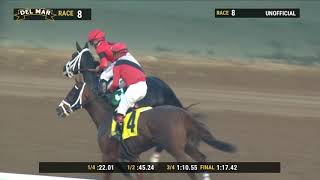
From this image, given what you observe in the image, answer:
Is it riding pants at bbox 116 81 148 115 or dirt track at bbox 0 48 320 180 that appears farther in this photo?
dirt track at bbox 0 48 320 180

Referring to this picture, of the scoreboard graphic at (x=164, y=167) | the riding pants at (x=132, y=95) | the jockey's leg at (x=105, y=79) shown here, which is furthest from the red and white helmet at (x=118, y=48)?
the scoreboard graphic at (x=164, y=167)

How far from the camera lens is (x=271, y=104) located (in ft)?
36.8

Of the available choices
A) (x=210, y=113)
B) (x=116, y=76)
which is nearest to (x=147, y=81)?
(x=116, y=76)

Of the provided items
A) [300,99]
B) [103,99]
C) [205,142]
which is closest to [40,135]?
[103,99]

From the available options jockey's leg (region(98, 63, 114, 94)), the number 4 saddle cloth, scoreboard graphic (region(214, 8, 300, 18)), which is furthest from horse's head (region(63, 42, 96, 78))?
scoreboard graphic (region(214, 8, 300, 18))

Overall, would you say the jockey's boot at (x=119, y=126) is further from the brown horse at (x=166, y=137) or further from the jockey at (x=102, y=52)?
the jockey at (x=102, y=52)

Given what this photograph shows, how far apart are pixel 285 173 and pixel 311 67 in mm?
5657

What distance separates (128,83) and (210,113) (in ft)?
17.3

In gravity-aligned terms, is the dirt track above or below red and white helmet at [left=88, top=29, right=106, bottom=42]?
below

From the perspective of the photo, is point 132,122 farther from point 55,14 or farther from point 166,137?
point 55,14

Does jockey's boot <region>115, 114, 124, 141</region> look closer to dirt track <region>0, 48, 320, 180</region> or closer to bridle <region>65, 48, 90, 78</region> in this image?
dirt track <region>0, 48, 320, 180</region>

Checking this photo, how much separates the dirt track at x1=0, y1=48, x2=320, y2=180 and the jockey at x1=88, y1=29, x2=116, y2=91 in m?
1.04

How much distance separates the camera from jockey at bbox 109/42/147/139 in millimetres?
5418

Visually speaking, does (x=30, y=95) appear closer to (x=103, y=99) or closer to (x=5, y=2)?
(x=5, y=2)
